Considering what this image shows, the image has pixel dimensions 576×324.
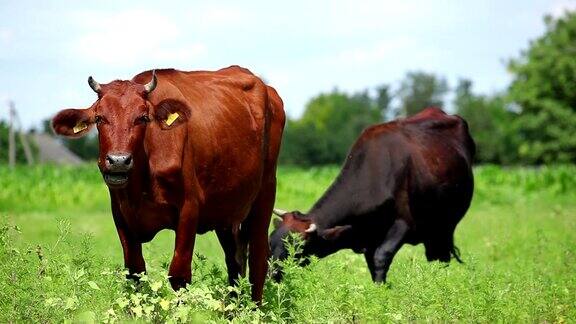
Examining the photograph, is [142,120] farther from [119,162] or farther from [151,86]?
[119,162]

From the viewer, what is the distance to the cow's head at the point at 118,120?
23.0 ft

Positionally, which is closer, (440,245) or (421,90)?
(440,245)

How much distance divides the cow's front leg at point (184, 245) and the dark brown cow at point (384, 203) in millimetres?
3540

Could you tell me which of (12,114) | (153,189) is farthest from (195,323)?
(12,114)

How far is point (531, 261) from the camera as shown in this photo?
1273cm

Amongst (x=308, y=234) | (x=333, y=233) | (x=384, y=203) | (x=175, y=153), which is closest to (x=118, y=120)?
(x=175, y=153)

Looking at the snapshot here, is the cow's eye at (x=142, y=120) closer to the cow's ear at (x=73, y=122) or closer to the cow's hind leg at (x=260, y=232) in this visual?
the cow's ear at (x=73, y=122)

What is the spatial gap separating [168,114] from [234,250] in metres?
2.11

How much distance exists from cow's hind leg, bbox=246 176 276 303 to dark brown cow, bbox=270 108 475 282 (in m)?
1.97

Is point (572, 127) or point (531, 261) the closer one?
point (531, 261)

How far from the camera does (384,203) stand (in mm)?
11766

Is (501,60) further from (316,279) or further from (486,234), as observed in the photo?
(316,279)

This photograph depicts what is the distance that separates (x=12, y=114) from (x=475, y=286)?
180 feet

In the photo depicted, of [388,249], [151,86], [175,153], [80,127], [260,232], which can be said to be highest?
[151,86]
